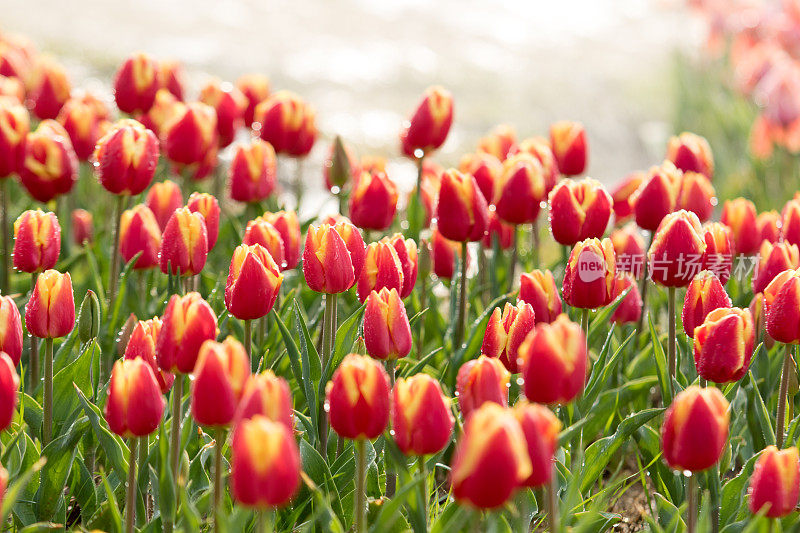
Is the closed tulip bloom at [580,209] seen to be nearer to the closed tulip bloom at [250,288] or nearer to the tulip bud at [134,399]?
the closed tulip bloom at [250,288]

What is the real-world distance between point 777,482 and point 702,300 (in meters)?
0.51

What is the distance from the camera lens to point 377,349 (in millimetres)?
1958

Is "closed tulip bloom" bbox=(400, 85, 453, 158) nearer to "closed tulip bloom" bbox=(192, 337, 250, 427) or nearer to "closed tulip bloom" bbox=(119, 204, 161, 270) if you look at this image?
"closed tulip bloom" bbox=(119, 204, 161, 270)

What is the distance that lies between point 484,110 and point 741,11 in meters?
2.29

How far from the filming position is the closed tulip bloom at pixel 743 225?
2.81 m

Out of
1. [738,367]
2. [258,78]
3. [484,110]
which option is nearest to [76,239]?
[258,78]

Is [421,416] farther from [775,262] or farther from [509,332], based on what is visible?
[775,262]

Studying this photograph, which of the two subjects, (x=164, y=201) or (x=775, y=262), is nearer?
(x=775, y=262)

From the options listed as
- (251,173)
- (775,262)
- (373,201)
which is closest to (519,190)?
(373,201)

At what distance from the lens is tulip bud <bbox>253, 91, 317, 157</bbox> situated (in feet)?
11.2

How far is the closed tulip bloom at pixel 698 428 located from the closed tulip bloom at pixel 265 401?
0.62m

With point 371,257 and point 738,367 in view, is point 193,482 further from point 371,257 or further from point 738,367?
point 738,367

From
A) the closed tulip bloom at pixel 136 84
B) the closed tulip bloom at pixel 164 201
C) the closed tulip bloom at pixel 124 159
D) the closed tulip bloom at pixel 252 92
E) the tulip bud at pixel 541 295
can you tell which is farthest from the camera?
the closed tulip bloom at pixel 252 92

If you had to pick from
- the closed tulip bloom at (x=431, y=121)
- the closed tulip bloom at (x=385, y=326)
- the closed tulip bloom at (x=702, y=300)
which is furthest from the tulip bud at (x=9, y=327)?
the closed tulip bloom at (x=431, y=121)
